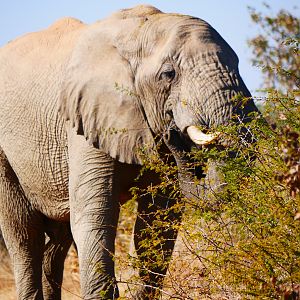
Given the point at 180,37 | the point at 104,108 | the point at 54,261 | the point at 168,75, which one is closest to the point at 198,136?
the point at 168,75

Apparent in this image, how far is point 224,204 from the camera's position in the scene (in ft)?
18.2

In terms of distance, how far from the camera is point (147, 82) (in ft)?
22.8

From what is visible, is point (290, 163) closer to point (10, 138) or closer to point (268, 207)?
point (268, 207)

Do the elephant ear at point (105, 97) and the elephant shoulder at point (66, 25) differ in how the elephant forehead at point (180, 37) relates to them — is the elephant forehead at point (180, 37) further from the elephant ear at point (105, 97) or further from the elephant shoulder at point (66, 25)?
the elephant shoulder at point (66, 25)

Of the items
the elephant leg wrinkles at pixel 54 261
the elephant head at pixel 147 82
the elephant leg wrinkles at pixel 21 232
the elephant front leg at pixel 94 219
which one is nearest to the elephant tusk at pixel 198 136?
the elephant head at pixel 147 82

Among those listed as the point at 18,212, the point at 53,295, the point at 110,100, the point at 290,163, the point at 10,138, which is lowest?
the point at 53,295

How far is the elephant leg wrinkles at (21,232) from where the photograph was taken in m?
8.28

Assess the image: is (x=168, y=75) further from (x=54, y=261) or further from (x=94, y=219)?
(x=54, y=261)

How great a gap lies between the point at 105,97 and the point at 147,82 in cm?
33

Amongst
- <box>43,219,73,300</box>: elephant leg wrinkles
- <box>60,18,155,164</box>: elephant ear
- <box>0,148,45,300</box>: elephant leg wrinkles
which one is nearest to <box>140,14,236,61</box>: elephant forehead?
<box>60,18,155,164</box>: elephant ear

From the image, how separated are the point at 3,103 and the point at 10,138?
9.7 inches

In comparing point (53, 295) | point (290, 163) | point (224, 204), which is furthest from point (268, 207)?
point (53, 295)

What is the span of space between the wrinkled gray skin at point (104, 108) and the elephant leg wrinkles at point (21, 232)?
163 mm

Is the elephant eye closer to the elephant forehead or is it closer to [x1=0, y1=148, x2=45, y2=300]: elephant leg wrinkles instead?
the elephant forehead
